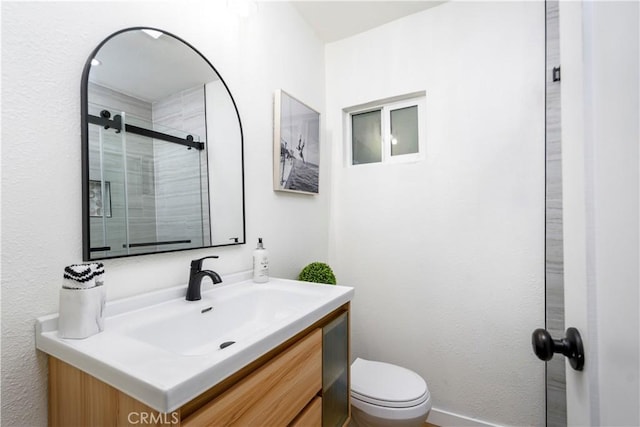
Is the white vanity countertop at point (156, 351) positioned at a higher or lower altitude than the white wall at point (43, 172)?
lower

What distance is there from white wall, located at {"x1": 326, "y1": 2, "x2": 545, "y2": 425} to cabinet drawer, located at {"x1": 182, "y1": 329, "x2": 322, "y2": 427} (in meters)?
1.05

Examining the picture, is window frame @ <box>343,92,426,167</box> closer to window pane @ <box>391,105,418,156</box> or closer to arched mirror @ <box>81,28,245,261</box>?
window pane @ <box>391,105,418,156</box>

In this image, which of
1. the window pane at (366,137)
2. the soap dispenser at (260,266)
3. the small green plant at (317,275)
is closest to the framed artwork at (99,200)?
the soap dispenser at (260,266)

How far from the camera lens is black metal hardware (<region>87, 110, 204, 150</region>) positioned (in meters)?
0.90

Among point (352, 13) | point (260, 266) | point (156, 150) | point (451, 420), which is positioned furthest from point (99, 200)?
point (451, 420)

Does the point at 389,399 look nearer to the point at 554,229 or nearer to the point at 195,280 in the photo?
the point at 195,280

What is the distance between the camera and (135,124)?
999 mm

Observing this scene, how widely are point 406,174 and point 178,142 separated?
4.45 ft

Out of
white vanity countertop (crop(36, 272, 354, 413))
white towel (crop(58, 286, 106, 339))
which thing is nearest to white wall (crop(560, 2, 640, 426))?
white vanity countertop (crop(36, 272, 354, 413))

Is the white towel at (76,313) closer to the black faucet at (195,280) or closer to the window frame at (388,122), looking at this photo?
the black faucet at (195,280)

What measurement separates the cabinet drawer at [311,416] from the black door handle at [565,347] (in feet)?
2.31

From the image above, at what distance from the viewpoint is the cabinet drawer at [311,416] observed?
2.92 feet

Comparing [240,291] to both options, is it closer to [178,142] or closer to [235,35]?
[178,142]

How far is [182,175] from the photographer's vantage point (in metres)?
1.16
